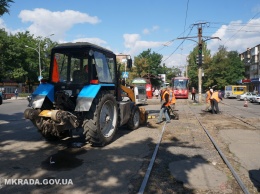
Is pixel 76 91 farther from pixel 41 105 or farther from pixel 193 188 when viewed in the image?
pixel 193 188

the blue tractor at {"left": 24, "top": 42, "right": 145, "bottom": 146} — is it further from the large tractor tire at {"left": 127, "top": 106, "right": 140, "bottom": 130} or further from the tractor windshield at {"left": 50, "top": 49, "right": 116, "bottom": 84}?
the large tractor tire at {"left": 127, "top": 106, "right": 140, "bottom": 130}

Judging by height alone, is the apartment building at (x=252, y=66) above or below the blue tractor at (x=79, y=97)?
above

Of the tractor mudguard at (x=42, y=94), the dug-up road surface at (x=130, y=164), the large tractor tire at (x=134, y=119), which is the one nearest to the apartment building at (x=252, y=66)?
the large tractor tire at (x=134, y=119)

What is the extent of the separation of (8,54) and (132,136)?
46.4 meters

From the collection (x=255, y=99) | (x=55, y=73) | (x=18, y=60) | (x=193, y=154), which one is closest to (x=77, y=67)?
(x=55, y=73)

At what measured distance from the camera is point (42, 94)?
7.71m

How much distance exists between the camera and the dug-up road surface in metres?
4.87

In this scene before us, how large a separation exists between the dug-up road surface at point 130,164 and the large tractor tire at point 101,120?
28 centimetres

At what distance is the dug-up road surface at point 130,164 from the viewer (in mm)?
4871

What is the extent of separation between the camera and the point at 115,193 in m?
4.58

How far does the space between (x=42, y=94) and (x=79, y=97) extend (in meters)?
1.12

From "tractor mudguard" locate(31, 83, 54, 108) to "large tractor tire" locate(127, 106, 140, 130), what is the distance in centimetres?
336

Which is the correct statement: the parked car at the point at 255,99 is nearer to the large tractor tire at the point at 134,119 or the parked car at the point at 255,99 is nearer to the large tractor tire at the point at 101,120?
the large tractor tire at the point at 134,119

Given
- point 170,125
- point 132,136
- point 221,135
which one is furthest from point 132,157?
point 170,125
